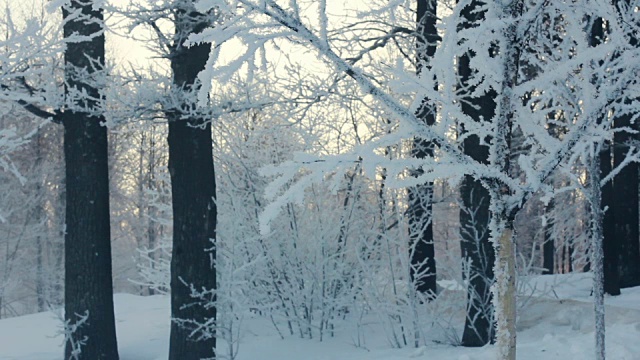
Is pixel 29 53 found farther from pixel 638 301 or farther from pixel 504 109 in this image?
pixel 638 301

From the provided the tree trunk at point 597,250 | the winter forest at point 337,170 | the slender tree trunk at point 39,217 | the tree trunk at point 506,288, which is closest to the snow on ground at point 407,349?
the winter forest at point 337,170

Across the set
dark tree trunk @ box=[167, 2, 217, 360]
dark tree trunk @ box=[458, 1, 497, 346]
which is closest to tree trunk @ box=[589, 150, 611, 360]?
dark tree trunk @ box=[458, 1, 497, 346]

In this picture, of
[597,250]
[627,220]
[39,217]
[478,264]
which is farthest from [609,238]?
[39,217]

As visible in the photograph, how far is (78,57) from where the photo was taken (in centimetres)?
816

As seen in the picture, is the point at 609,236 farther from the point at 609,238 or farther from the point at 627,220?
the point at 627,220

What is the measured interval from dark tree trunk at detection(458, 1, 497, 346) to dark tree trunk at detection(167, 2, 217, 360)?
2.92 metres

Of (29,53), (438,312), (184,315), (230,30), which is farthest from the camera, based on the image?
(438,312)

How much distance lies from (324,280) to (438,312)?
179 cm

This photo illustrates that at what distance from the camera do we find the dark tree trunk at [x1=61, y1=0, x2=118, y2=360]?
8.14 meters

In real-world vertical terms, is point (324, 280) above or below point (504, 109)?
below

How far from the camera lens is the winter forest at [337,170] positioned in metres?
3.46

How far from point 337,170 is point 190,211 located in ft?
14.4

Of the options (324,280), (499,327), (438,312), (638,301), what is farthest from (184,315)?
(638,301)

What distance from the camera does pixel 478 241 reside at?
25.9 ft
